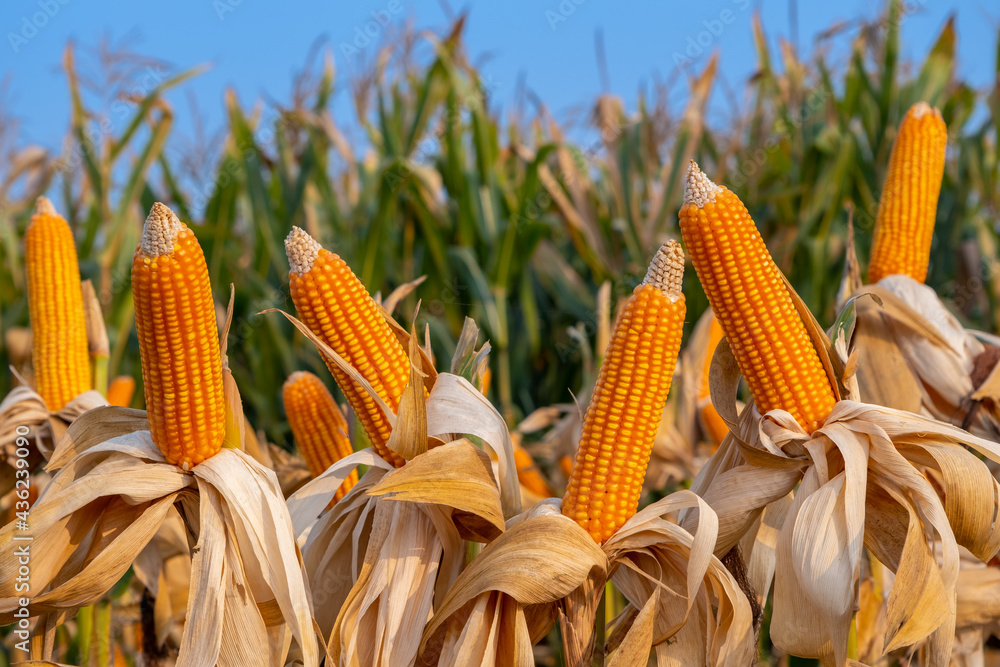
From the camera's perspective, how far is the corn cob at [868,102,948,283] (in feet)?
7.41

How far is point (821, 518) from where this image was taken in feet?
4.64

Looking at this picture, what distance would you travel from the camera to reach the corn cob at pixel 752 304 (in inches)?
56.2

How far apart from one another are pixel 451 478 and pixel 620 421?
337 millimetres

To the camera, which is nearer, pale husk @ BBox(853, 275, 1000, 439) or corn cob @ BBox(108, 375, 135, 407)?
pale husk @ BBox(853, 275, 1000, 439)

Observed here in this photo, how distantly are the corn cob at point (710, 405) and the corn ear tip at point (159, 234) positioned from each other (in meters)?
1.96

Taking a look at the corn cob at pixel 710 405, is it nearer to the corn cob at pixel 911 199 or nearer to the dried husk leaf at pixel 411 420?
the corn cob at pixel 911 199

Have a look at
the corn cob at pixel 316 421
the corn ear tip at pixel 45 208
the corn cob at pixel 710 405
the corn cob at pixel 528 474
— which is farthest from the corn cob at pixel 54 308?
the corn cob at pixel 710 405

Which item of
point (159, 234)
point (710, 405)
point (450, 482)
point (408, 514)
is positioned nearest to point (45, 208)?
point (159, 234)

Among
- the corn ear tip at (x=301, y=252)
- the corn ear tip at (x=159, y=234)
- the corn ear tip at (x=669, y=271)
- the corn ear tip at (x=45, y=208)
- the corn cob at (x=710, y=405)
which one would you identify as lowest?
the corn cob at (x=710, y=405)

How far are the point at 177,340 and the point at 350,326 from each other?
0.32 metres

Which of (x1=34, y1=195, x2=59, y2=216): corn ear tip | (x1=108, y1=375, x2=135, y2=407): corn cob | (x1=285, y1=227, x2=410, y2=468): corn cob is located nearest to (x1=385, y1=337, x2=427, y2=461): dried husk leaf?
(x1=285, y1=227, x2=410, y2=468): corn cob

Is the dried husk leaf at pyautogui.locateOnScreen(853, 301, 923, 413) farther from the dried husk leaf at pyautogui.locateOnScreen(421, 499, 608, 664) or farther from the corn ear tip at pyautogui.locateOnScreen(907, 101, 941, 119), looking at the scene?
the dried husk leaf at pyautogui.locateOnScreen(421, 499, 608, 664)

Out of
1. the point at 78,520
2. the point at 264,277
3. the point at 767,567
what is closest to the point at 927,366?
the point at 767,567

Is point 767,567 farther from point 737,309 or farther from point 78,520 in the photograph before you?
point 78,520
